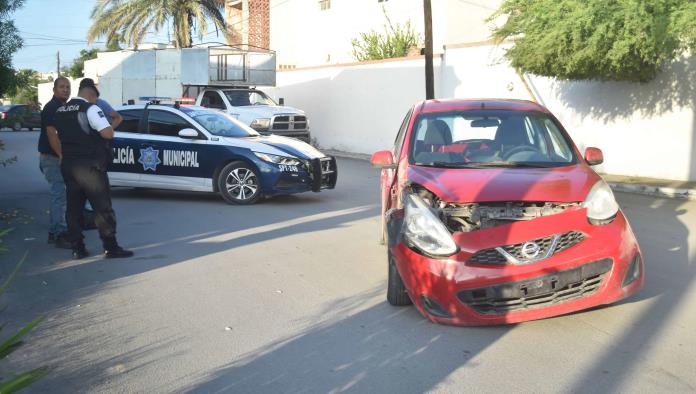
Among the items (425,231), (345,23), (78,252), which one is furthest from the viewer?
(345,23)

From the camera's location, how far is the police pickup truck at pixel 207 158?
39.4 feet

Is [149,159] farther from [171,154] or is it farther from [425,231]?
[425,231]

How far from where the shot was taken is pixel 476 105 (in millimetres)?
7402

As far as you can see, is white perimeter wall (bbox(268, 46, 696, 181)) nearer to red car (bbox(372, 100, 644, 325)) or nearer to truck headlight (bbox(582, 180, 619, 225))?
red car (bbox(372, 100, 644, 325))

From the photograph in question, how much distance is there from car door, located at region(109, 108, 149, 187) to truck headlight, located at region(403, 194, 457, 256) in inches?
316

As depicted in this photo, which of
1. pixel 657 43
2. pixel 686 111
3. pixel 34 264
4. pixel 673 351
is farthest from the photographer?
pixel 686 111

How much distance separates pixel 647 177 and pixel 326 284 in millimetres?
11516

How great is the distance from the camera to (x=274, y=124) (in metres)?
21.4

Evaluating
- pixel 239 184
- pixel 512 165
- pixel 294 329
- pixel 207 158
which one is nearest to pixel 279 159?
pixel 239 184

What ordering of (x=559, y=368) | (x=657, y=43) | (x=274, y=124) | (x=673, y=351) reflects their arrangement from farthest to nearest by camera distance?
(x=274, y=124)
(x=657, y=43)
(x=673, y=351)
(x=559, y=368)

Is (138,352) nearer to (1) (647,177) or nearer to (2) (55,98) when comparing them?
(2) (55,98)

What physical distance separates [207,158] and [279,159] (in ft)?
4.02

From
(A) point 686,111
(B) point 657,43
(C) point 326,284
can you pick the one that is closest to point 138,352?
(C) point 326,284

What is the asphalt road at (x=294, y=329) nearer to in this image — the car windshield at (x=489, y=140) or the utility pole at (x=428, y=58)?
the car windshield at (x=489, y=140)
